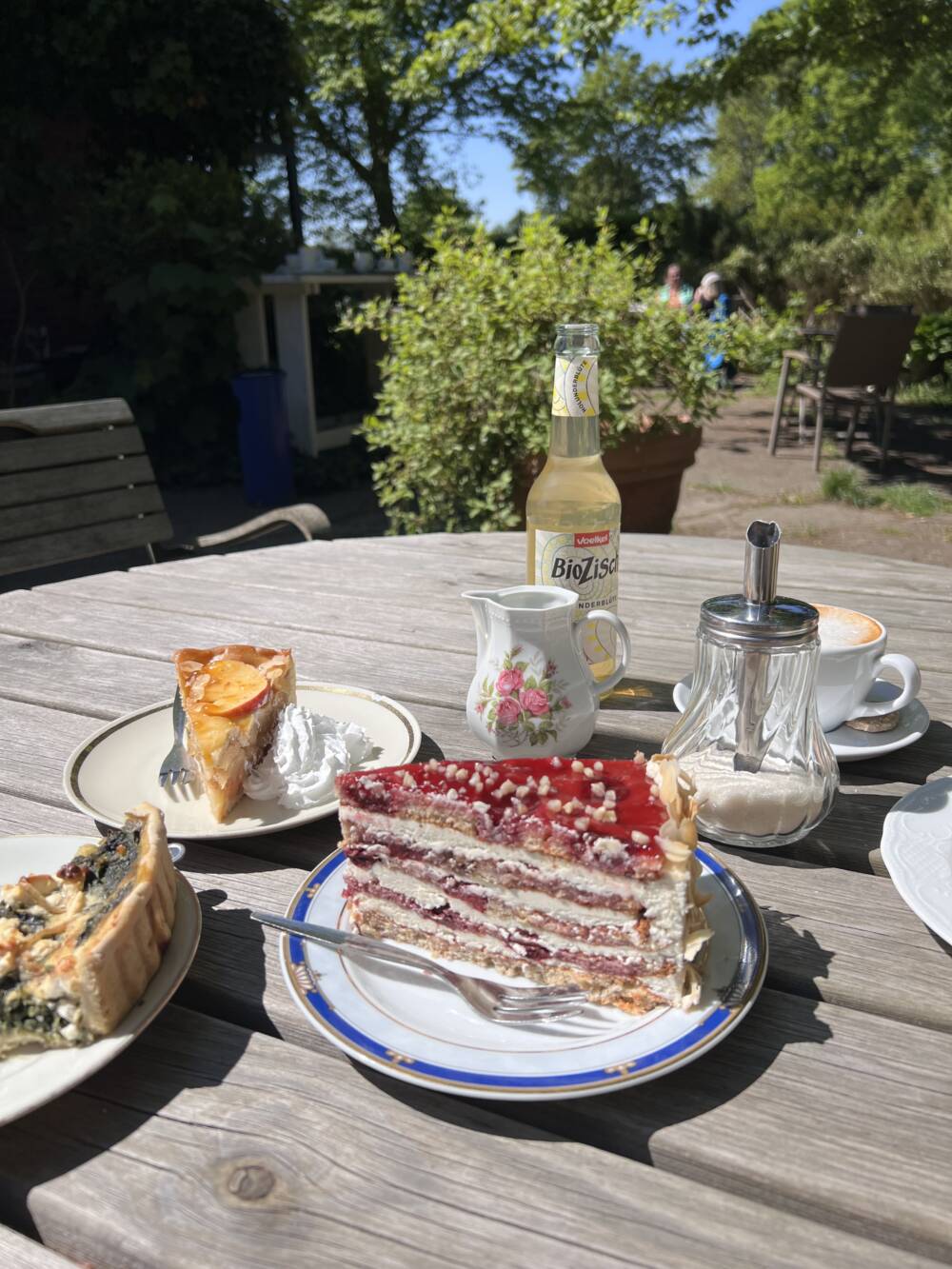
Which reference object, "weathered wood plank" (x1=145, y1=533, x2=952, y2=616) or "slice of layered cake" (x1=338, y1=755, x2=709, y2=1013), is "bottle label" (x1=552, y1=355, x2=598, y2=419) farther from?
"weathered wood plank" (x1=145, y1=533, x2=952, y2=616)

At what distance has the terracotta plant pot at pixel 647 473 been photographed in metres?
4.39

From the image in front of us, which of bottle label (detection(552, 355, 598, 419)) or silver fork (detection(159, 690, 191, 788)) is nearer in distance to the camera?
silver fork (detection(159, 690, 191, 788))

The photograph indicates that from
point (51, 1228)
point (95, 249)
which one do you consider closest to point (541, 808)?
point (51, 1228)

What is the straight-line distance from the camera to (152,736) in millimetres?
1411

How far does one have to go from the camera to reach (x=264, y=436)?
25.2 ft

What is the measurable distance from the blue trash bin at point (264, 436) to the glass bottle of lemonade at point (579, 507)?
653 centimetres

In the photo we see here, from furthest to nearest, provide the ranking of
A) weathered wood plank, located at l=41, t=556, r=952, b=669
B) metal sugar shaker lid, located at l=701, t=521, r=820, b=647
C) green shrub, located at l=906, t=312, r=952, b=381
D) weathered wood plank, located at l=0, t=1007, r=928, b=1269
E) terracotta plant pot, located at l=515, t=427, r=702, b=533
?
green shrub, located at l=906, t=312, r=952, b=381 < terracotta plant pot, located at l=515, t=427, r=702, b=533 < weathered wood plank, located at l=41, t=556, r=952, b=669 < metal sugar shaker lid, located at l=701, t=521, r=820, b=647 < weathered wood plank, located at l=0, t=1007, r=928, b=1269

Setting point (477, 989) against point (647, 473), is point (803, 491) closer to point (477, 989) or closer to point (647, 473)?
point (647, 473)

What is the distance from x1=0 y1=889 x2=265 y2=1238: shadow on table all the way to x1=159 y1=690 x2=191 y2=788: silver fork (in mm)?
332

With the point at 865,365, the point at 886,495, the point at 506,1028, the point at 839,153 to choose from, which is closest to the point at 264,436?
the point at 886,495

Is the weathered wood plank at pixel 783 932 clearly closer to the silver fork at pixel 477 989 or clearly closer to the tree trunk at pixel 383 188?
the silver fork at pixel 477 989

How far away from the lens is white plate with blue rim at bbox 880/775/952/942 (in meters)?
0.97

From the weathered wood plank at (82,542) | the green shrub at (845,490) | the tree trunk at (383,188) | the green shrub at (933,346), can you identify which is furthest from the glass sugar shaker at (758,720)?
the tree trunk at (383,188)

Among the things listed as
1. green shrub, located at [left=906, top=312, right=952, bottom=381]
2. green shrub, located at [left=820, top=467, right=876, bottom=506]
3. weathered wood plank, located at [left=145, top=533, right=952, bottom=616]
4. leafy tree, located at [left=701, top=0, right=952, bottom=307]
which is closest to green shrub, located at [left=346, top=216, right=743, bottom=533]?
weathered wood plank, located at [left=145, top=533, right=952, bottom=616]
